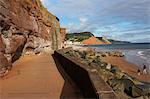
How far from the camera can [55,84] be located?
29.0ft

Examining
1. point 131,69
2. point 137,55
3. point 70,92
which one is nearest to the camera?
point 70,92

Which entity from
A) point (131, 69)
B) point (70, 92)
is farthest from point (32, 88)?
point (131, 69)

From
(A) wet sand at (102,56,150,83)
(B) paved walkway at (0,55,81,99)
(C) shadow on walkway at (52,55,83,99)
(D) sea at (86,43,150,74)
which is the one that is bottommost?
(D) sea at (86,43,150,74)

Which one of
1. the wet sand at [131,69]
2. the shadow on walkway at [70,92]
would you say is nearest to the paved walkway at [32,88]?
the shadow on walkway at [70,92]

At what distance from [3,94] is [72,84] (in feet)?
7.25

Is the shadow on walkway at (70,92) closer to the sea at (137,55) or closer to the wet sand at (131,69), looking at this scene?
the wet sand at (131,69)

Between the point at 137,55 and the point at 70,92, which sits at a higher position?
the point at 70,92

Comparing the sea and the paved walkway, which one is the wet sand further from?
the paved walkway

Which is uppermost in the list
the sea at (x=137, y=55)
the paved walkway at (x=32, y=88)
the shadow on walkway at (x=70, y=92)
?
the shadow on walkway at (x=70, y=92)

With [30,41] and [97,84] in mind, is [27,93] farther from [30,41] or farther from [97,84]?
[30,41]

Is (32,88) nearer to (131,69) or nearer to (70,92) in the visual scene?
(70,92)

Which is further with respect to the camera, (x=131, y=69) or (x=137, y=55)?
(x=137, y=55)

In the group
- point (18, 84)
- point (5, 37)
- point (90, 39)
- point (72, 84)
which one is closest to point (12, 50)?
point (5, 37)

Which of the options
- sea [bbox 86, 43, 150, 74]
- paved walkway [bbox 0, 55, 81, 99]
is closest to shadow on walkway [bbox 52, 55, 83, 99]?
paved walkway [bbox 0, 55, 81, 99]
